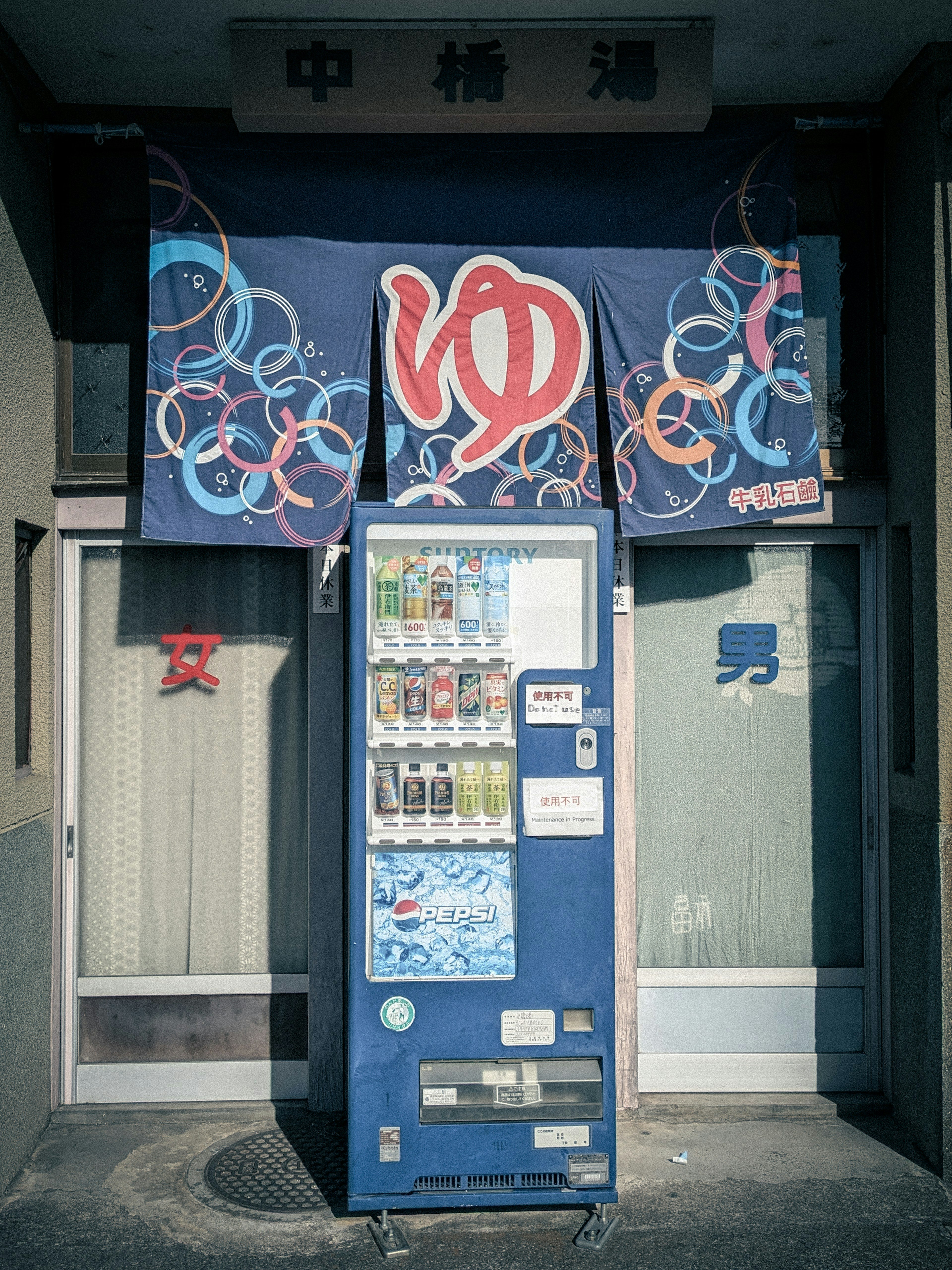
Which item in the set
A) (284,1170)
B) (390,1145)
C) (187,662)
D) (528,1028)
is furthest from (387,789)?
(284,1170)

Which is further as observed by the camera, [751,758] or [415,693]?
[751,758]

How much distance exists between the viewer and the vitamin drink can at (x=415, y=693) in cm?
384

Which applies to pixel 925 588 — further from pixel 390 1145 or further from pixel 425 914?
pixel 390 1145

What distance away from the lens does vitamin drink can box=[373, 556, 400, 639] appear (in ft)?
12.7

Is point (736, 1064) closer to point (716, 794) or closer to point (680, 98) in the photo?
point (716, 794)

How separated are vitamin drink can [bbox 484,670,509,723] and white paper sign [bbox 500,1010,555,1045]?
3.87 ft

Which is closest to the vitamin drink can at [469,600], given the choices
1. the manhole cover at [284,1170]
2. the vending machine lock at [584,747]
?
the vending machine lock at [584,747]

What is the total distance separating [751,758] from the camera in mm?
5039

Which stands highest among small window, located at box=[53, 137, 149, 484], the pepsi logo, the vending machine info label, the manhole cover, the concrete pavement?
small window, located at box=[53, 137, 149, 484]

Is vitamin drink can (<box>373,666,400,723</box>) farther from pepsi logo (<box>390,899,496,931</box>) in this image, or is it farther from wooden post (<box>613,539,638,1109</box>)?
wooden post (<box>613,539,638,1109</box>)

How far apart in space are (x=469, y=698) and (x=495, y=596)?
0.43m

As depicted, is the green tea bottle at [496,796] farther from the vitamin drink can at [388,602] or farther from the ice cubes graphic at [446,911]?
the vitamin drink can at [388,602]

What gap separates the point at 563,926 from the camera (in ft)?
12.6

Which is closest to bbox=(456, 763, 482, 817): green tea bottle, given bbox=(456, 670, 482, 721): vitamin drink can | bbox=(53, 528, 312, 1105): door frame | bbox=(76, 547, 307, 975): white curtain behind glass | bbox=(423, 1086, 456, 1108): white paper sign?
bbox=(456, 670, 482, 721): vitamin drink can
